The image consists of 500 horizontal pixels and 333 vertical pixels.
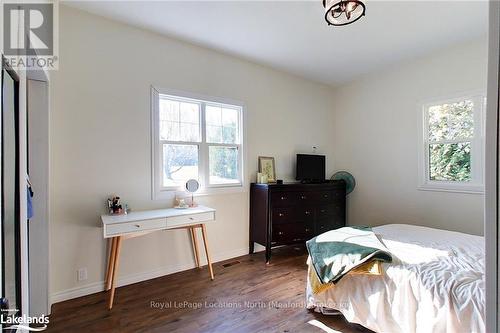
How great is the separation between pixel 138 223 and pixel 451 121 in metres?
4.07

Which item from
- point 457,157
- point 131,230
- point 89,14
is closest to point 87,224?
point 131,230

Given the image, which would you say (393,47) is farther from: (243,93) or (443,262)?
(443,262)

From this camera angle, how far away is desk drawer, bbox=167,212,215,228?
2.57 m

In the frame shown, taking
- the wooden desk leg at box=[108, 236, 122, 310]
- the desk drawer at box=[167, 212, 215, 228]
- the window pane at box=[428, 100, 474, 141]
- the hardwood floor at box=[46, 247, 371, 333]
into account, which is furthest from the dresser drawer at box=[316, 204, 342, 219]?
the wooden desk leg at box=[108, 236, 122, 310]

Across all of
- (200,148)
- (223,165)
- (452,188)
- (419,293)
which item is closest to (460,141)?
(452,188)

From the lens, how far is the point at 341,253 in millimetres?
1934

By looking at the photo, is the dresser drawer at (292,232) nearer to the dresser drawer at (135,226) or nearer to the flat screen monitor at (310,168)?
the flat screen monitor at (310,168)

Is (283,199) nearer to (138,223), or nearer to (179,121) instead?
(179,121)

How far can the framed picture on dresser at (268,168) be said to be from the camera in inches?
150

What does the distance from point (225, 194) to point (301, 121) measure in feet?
6.22

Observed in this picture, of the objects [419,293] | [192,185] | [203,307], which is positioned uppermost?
[192,185]

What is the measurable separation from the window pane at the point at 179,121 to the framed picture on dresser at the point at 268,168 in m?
1.03

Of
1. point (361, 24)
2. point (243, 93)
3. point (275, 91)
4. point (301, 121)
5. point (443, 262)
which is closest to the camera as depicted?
point (443, 262)

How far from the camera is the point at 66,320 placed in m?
2.08
